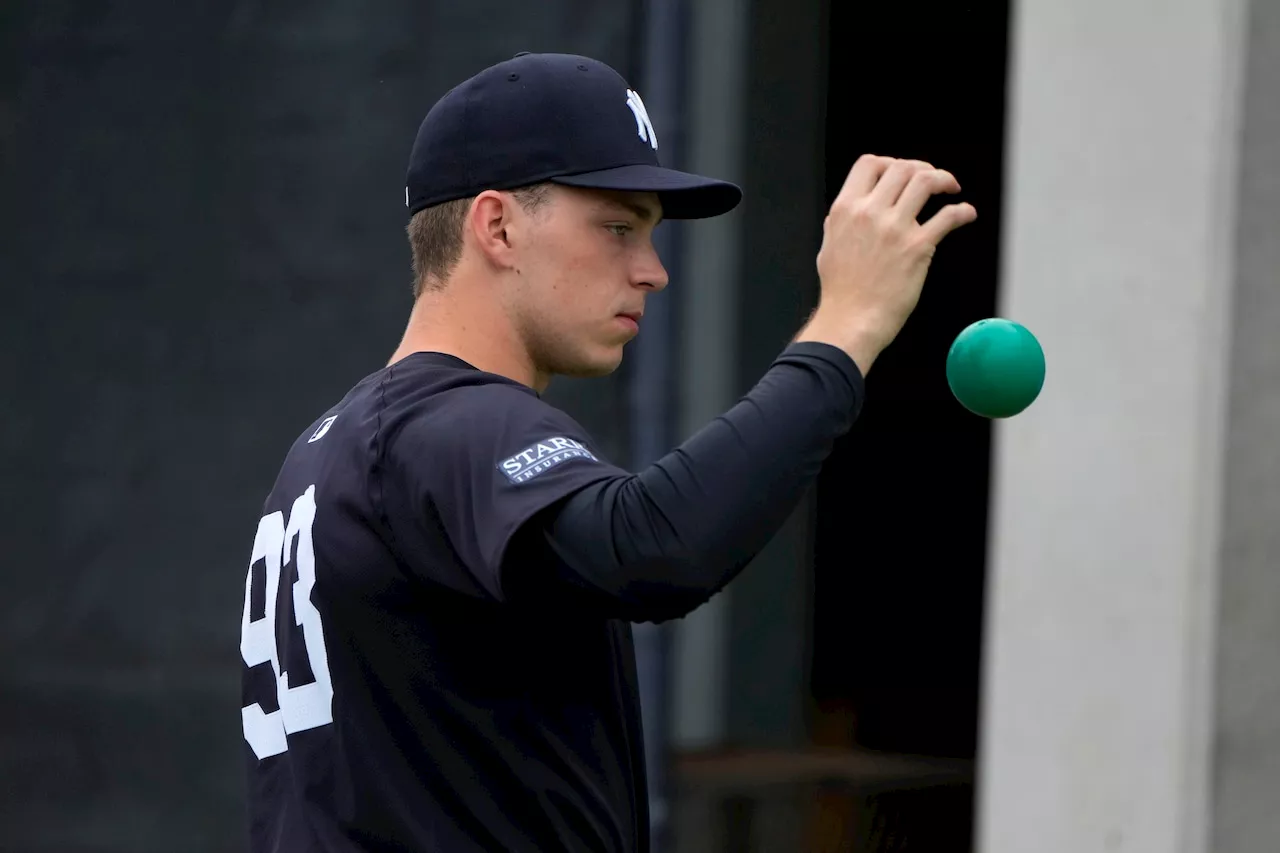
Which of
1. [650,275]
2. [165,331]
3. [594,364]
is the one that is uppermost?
[650,275]

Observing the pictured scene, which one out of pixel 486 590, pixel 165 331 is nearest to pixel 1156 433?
pixel 486 590

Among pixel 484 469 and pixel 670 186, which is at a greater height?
pixel 670 186

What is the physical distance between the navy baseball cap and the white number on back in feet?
1.45

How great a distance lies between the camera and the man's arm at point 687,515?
1724 millimetres

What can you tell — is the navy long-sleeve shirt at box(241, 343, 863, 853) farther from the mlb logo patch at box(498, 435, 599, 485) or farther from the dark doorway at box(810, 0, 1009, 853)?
the dark doorway at box(810, 0, 1009, 853)

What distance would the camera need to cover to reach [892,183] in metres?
1.88

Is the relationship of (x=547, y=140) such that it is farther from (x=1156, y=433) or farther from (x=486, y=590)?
(x=1156, y=433)

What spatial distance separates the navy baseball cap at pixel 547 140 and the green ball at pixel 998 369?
0.38m

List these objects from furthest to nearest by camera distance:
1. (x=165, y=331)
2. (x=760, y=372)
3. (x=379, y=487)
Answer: (x=165, y=331) < (x=760, y=372) < (x=379, y=487)

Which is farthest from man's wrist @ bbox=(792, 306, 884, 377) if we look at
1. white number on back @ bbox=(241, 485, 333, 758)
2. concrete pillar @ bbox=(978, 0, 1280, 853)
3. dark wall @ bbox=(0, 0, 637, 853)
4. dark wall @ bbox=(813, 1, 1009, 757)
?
dark wall @ bbox=(0, 0, 637, 853)

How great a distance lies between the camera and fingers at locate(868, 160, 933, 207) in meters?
1.88

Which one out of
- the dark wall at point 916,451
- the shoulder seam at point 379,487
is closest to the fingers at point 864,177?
the shoulder seam at point 379,487

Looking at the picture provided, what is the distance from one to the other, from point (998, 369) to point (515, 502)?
78cm

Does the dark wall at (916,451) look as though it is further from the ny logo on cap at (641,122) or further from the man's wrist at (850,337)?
the man's wrist at (850,337)
